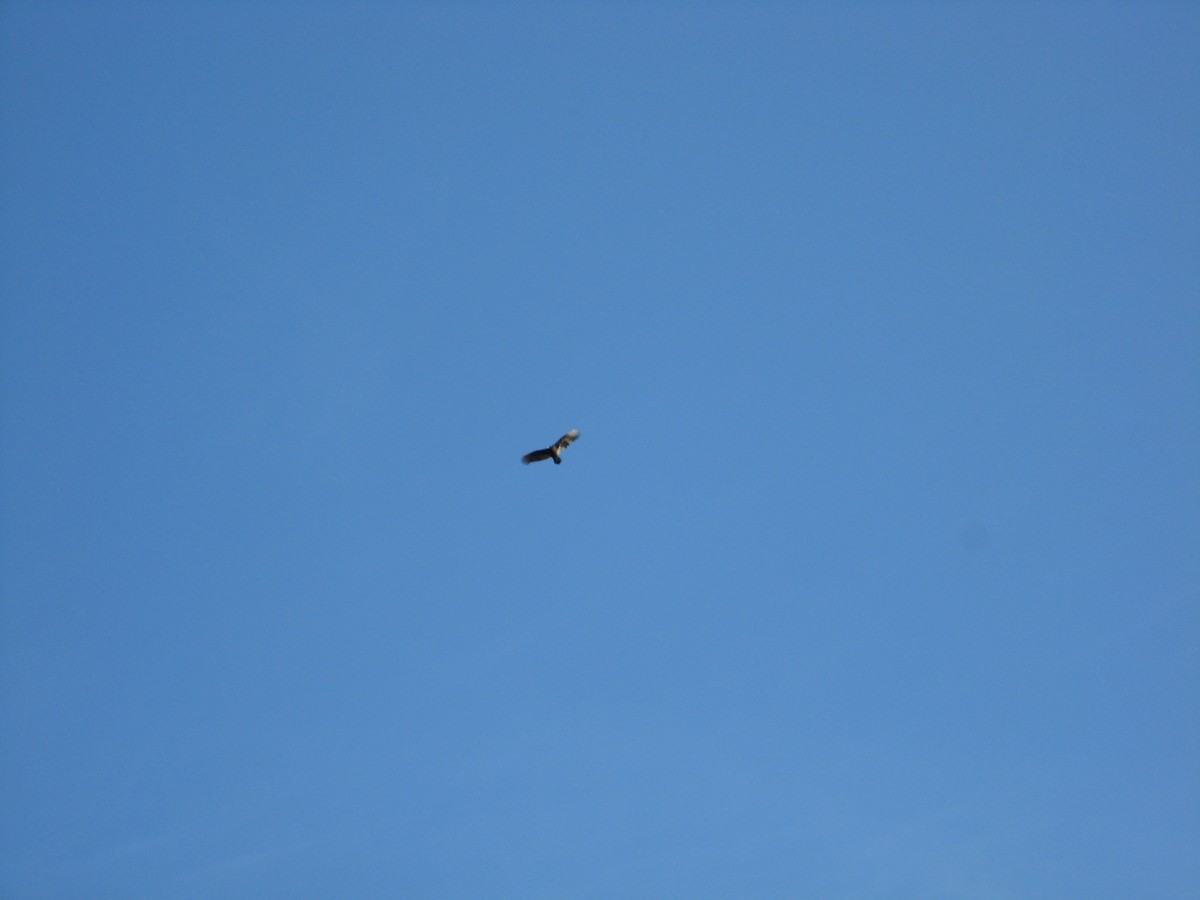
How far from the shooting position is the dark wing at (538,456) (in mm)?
62312

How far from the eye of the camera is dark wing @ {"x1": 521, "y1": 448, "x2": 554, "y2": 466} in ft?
204

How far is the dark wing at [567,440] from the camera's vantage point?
207 feet

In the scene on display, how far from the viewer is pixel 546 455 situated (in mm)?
62562

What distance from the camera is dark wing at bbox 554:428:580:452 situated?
207 feet

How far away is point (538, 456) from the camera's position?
62.3 m

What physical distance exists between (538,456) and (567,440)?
6.18 feet

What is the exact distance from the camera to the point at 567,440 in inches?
2500

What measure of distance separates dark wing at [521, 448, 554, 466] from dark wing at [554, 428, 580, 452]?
0.58 meters

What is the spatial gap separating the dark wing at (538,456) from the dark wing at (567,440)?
58cm
